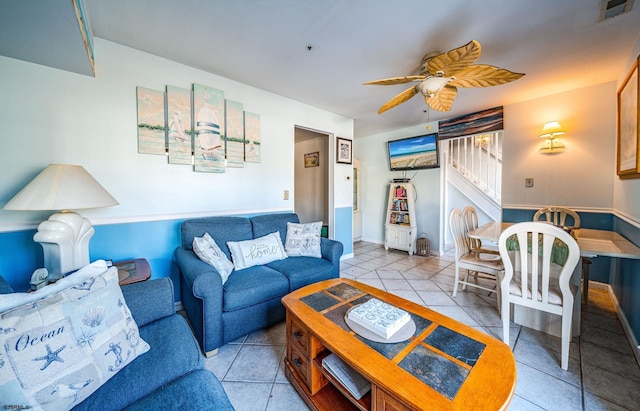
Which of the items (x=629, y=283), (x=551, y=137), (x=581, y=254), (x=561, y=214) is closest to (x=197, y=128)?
(x=581, y=254)

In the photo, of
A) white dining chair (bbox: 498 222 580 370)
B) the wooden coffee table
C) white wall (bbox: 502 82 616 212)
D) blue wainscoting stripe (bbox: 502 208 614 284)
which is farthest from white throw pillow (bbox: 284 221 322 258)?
blue wainscoting stripe (bbox: 502 208 614 284)

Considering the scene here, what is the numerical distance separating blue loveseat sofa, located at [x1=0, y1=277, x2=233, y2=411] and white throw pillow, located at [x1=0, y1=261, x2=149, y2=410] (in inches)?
2.2

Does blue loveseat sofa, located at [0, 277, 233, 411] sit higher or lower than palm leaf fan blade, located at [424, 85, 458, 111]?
lower

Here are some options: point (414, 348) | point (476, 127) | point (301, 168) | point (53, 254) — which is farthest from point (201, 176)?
point (476, 127)

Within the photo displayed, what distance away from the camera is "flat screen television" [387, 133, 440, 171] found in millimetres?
4195

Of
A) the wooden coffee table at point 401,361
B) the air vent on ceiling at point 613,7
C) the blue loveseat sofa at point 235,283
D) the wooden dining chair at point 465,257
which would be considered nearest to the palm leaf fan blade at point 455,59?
the air vent on ceiling at point 613,7

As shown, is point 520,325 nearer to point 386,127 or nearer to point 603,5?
point 603,5

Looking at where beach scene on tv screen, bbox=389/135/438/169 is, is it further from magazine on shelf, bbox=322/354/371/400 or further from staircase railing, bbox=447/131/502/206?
magazine on shelf, bbox=322/354/371/400

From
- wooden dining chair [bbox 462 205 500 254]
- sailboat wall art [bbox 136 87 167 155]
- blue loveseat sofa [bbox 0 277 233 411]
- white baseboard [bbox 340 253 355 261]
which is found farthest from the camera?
white baseboard [bbox 340 253 355 261]

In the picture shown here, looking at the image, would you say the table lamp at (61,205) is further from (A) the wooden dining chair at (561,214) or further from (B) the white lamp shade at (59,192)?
(A) the wooden dining chair at (561,214)

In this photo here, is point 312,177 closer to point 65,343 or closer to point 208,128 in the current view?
point 208,128

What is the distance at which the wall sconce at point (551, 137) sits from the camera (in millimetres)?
2930

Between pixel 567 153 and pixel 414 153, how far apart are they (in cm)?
202

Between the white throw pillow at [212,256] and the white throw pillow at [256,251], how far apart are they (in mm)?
165
